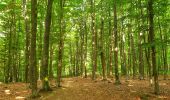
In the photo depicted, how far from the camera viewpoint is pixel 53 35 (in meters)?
26.3

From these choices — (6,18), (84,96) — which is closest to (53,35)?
(6,18)

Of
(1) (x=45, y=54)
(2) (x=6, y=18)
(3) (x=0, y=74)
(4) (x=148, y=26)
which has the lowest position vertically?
(3) (x=0, y=74)

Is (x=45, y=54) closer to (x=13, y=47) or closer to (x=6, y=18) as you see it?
(x=13, y=47)

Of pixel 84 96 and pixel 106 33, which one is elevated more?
pixel 106 33

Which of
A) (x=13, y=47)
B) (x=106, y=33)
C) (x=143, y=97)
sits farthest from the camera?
(x=106, y=33)

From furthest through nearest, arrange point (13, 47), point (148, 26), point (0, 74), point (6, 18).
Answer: point (0, 74) < point (6, 18) < point (13, 47) < point (148, 26)

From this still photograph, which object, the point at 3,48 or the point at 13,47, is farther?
the point at 3,48

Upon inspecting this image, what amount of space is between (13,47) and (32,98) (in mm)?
16693

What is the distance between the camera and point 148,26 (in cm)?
1702

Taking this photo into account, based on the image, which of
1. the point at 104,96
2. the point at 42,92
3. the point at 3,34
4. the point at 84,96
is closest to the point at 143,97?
the point at 104,96

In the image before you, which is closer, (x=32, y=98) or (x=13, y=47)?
(x=32, y=98)

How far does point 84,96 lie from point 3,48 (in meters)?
25.3

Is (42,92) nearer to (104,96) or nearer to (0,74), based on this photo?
(104,96)

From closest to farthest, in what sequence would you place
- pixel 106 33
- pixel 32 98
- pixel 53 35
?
pixel 32 98
pixel 53 35
pixel 106 33
